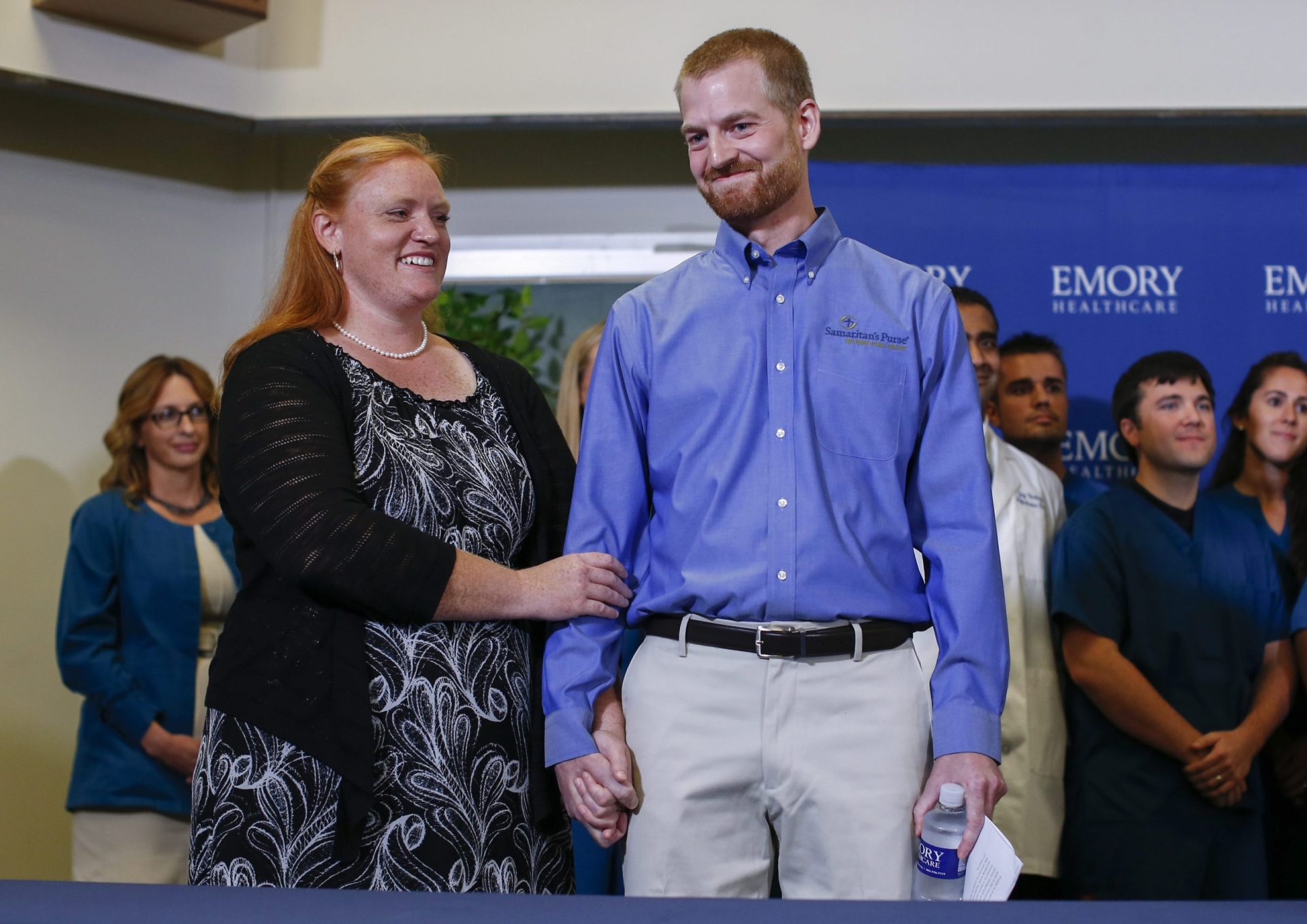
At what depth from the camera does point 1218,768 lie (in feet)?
10.9

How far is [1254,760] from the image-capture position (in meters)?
3.42

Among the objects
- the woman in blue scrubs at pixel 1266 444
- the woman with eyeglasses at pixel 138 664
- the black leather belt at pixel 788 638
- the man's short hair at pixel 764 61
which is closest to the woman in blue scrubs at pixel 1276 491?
the woman in blue scrubs at pixel 1266 444

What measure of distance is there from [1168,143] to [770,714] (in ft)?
10.2

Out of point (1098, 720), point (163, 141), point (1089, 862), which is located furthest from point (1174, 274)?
point (163, 141)

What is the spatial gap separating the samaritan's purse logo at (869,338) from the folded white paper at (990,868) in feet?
2.17

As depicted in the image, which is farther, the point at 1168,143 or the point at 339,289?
the point at 1168,143

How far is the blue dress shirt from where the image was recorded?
1811 mm

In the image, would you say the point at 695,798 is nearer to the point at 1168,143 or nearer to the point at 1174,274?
the point at 1174,274

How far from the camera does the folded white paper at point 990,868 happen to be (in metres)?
1.50

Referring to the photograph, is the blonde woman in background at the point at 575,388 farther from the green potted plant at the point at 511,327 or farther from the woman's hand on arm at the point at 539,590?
the woman's hand on arm at the point at 539,590

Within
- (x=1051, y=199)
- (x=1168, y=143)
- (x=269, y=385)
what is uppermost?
(x=1168, y=143)

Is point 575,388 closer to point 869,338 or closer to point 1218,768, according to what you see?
point 869,338

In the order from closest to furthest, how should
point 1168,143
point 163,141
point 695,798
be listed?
point 695,798, point 1168,143, point 163,141

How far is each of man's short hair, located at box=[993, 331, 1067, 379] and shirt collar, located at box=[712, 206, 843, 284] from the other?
1924mm
